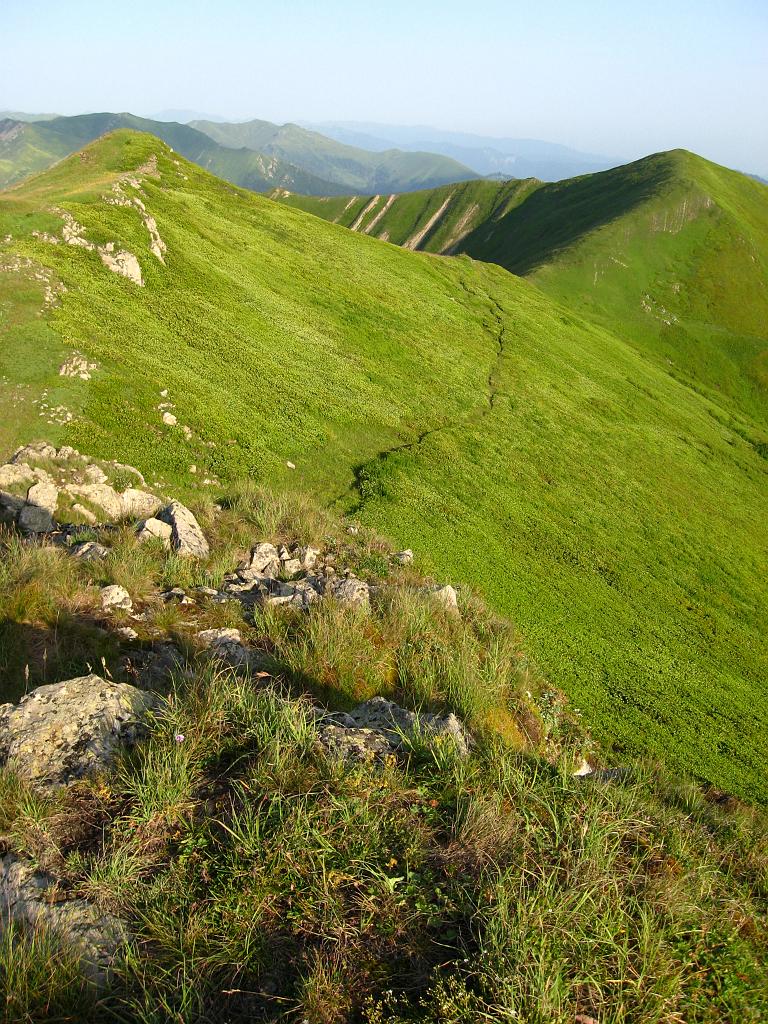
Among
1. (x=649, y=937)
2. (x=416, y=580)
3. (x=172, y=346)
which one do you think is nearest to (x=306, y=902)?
(x=649, y=937)

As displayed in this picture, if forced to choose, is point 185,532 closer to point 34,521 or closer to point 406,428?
point 34,521

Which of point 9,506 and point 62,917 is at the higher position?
point 62,917

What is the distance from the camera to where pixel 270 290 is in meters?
33.5

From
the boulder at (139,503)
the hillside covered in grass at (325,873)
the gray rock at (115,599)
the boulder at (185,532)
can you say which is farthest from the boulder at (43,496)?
the hillside covered in grass at (325,873)

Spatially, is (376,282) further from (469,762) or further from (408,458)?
(469,762)

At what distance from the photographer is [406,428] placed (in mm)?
27828

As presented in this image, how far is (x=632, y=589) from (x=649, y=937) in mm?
20818

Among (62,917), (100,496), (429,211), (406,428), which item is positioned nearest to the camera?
(62,917)

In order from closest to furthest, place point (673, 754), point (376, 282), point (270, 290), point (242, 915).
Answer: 1. point (242, 915)
2. point (673, 754)
3. point (270, 290)
4. point (376, 282)

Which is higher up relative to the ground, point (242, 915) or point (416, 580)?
point (242, 915)

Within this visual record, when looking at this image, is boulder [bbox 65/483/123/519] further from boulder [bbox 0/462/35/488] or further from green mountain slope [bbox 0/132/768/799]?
green mountain slope [bbox 0/132/768/799]

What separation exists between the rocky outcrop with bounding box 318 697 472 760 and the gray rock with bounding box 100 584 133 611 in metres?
4.19

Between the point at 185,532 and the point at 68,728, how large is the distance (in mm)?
8218


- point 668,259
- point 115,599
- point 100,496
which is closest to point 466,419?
point 100,496
